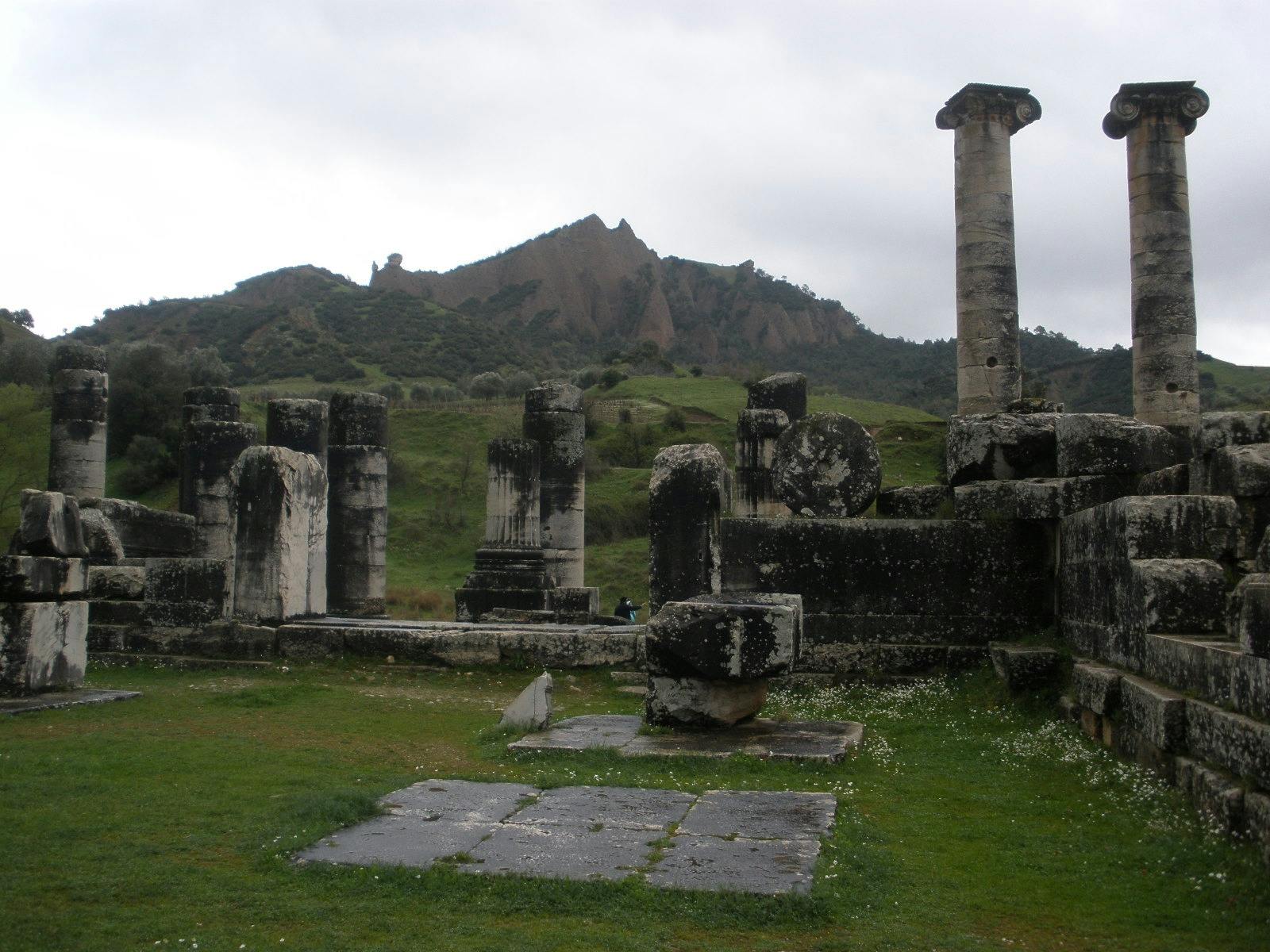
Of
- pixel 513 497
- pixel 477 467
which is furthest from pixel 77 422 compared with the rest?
pixel 477 467

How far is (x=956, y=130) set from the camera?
19328 millimetres

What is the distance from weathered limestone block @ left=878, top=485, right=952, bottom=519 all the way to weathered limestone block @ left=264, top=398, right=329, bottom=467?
474 inches

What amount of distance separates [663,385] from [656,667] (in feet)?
173

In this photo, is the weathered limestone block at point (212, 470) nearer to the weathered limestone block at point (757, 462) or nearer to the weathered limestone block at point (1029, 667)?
the weathered limestone block at point (757, 462)

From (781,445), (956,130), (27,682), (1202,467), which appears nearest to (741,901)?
(1202,467)

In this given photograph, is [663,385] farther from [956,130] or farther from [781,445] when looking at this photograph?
[781,445]

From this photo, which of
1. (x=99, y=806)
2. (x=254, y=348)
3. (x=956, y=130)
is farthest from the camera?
(x=254, y=348)

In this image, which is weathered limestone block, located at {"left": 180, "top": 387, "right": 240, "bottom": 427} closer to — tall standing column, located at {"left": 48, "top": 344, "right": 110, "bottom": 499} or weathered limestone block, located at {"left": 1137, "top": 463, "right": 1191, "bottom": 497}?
tall standing column, located at {"left": 48, "top": 344, "right": 110, "bottom": 499}

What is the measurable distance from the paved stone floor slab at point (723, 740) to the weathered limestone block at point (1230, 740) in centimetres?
209

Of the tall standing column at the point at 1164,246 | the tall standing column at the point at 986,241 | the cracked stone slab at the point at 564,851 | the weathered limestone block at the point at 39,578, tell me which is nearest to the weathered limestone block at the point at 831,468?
the cracked stone slab at the point at 564,851

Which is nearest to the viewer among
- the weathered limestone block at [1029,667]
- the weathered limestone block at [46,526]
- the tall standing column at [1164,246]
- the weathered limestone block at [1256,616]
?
the weathered limestone block at [1256,616]

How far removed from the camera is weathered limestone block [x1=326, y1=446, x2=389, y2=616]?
21.2m

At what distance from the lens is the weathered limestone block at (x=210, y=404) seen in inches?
949

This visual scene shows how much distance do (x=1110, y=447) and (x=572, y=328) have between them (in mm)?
100243
